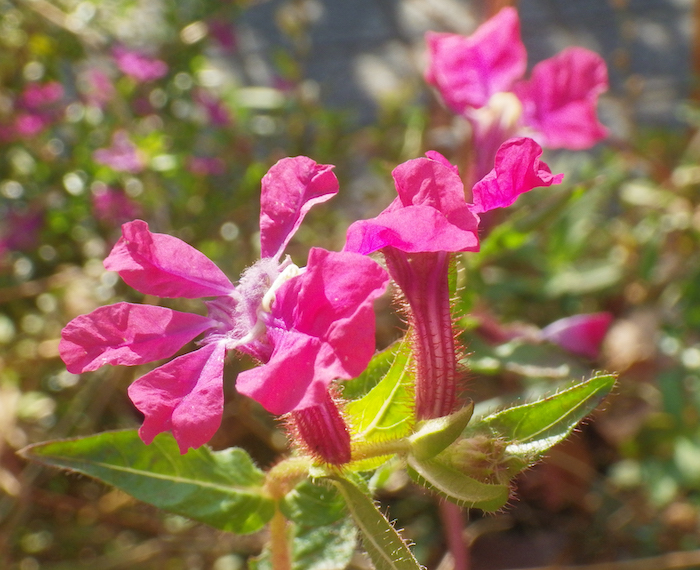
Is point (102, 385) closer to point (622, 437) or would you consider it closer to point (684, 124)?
point (622, 437)

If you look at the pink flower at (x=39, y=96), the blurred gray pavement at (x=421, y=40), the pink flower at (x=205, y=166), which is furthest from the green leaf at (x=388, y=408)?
the blurred gray pavement at (x=421, y=40)

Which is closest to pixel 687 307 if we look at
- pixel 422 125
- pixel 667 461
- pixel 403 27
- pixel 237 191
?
pixel 667 461

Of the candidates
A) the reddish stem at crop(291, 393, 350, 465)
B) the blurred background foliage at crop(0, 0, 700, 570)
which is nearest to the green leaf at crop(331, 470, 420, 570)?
the reddish stem at crop(291, 393, 350, 465)

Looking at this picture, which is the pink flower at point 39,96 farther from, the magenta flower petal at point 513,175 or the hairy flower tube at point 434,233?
the magenta flower petal at point 513,175

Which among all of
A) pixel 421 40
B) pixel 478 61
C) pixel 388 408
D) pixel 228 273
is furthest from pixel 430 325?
pixel 421 40

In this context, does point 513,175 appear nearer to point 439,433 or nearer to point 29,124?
point 439,433

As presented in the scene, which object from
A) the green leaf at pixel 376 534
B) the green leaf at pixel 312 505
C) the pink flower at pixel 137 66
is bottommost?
the green leaf at pixel 312 505

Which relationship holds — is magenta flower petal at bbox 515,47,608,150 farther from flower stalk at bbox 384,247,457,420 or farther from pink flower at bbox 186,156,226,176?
pink flower at bbox 186,156,226,176

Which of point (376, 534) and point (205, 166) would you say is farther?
point (205, 166)
